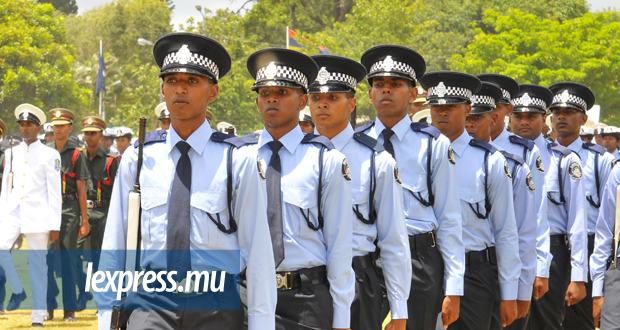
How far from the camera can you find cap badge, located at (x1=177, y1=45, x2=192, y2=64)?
3.86 meters

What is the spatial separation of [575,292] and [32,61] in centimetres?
3529

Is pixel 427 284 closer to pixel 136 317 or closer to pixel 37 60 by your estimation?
pixel 136 317

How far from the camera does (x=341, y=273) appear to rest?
14.6 ft

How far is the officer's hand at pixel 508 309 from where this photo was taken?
6309 mm

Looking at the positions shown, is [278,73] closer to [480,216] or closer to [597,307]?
[480,216]

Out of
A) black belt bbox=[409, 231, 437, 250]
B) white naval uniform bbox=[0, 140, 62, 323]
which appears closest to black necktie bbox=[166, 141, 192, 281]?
black belt bbox=[409, 231, 437, 250]

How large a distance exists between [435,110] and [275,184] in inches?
93.5

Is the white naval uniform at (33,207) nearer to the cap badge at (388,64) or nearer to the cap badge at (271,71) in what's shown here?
the cap badge at (388,64)

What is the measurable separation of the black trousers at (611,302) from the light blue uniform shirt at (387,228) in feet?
5.99

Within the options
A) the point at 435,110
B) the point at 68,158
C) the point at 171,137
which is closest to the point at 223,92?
the point at 68,158

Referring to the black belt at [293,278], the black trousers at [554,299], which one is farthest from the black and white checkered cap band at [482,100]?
the black belt at [293,278]

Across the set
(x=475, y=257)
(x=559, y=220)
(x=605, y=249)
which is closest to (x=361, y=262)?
(x=475, y=257)

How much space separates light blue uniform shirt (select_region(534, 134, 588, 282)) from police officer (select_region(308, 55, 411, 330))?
287 centimetres

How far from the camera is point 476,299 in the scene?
6125 millimetres
